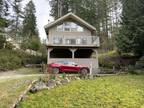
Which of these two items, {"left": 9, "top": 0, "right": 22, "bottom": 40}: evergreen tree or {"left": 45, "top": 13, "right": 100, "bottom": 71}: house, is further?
{"left": 9, "top": 0, "right": 22, "bottom": 40}: evergreen tree

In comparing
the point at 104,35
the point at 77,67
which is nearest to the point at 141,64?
the point at 77,67

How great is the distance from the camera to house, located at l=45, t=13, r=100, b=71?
34350 mm

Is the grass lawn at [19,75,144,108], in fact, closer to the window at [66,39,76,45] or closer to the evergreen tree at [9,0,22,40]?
the window at [66,39,76,45]

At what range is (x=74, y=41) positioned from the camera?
1387 inches

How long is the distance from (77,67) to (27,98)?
50.3ft

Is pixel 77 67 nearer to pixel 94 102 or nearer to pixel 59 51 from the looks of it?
pixel 59 51

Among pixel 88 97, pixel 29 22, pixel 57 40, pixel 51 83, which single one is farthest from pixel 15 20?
pixel 88 97

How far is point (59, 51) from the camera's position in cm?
3884

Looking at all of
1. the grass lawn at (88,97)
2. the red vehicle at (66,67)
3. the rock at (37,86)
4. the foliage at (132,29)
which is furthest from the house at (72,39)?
the grass lawn at (88,97)

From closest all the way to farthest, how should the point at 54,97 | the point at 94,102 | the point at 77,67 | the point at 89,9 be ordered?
the point at 94,102 < the point at 54,97 < the point at 77,67 < the point at 89,9

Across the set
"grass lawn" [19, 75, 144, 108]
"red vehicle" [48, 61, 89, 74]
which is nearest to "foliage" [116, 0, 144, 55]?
"red vehicle" [48, 61, 89, 74]

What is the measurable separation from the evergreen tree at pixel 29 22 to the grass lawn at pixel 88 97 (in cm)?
4201

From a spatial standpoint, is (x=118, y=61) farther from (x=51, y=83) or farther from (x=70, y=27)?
(x=51, y=83)

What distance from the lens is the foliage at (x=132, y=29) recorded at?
3253 cm
